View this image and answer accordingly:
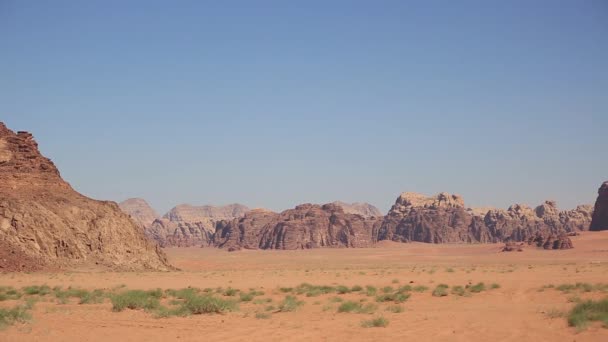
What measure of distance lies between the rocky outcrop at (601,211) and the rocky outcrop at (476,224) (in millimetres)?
26681

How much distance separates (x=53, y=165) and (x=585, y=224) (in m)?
128

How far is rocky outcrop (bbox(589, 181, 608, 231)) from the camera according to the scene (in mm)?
107750

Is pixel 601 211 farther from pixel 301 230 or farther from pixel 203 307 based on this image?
pixel 203 307

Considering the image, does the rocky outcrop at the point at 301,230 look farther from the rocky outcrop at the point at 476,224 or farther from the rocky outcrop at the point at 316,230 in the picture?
the rocky outcrop at the point at 476,224

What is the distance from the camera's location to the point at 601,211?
109375 millimetres

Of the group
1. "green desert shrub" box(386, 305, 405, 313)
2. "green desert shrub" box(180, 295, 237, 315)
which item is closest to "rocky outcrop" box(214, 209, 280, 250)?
"green desert shrub" box(180, 295, 237, 315)

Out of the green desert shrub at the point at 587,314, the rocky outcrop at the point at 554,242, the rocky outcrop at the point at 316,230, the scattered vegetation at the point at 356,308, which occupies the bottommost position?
the scattered vegetation at the point at 356,308

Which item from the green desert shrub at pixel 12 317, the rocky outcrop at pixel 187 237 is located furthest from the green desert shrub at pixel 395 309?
the rocky outcrop at pixel 187 237

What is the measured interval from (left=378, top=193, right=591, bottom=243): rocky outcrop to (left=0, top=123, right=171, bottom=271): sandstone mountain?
101 m

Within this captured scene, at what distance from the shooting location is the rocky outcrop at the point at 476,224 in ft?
469

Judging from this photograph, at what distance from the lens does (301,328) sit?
607 inches

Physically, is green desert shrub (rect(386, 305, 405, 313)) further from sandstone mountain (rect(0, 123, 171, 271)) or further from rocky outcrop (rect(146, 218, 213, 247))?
rocky outcrop (rect(146, 218, 213, 247))

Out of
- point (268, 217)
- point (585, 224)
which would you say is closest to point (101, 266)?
point (268, 217)

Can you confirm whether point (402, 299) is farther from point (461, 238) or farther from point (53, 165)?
point (461, 238)
